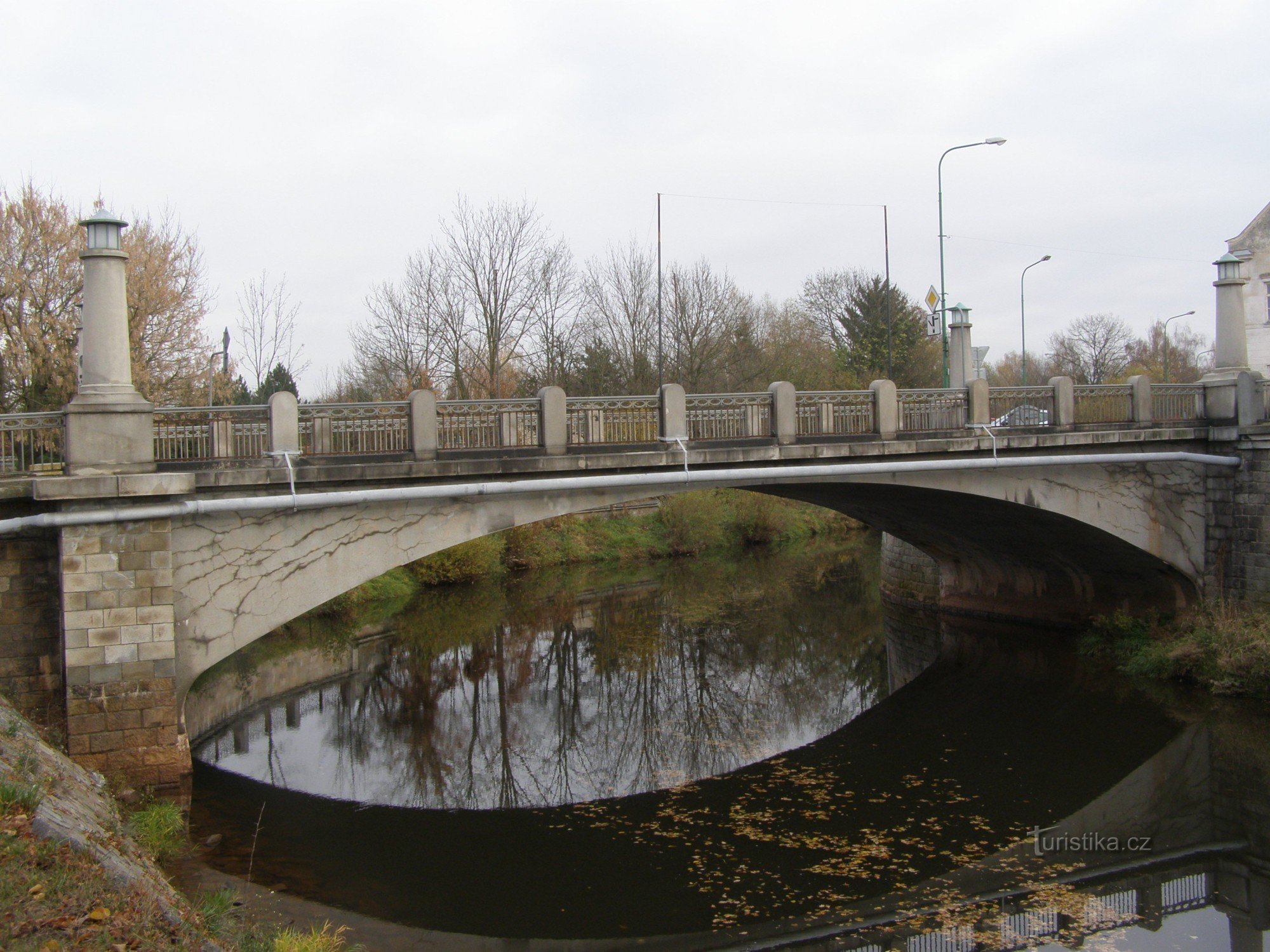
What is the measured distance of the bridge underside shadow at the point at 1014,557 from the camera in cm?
1597

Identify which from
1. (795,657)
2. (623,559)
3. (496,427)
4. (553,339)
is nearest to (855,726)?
(795,657)

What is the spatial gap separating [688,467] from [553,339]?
17035mm

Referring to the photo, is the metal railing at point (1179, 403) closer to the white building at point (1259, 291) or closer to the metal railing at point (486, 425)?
the metal railing at point (486, 425)

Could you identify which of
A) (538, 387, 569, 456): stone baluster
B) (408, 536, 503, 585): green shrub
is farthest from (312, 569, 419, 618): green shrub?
(538, 387, 569, 456): stone baluster

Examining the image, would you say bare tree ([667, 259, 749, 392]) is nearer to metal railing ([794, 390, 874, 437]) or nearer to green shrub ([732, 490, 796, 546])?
green shrub ([732, 490, 796, 546])

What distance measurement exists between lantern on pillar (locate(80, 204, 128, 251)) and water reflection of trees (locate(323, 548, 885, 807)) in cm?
642

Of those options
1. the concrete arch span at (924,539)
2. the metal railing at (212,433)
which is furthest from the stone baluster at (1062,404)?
the metal railing at (212,433)

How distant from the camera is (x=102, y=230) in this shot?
9.79 m

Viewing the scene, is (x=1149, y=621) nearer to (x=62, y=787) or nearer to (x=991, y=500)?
(x=991, y=500)

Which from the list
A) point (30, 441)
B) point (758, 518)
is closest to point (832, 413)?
point (30, 441)

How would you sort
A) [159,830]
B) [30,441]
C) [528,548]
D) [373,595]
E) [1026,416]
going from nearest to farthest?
1. [159,830]
2. [30,441]
3. [1026,416]
4. [373,595]
5. [528,548]

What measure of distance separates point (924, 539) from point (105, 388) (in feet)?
50.9

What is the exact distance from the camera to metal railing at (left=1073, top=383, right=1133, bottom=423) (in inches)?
614

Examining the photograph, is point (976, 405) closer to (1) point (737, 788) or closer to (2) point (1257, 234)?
(1) point (737, 788)
